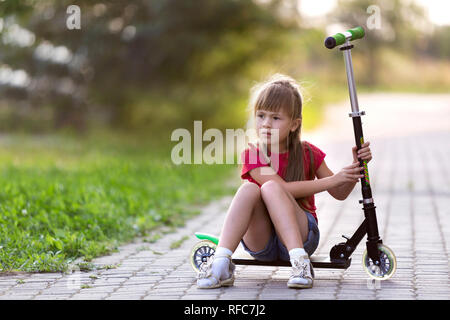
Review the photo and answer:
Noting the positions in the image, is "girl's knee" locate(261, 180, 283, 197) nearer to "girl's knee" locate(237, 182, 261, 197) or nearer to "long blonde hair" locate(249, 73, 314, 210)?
"girl's knee" locate(237, 182, 261, 197)

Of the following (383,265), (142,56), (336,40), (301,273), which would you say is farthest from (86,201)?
(142,56)

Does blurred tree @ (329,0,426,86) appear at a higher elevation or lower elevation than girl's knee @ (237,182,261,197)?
higher

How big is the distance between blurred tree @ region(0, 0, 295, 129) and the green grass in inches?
135

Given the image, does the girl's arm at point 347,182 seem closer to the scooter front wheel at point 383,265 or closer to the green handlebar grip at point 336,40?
the scooter front wheel at point 383,265

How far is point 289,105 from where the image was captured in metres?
4.17

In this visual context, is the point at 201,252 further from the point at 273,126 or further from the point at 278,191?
the point at 273,126

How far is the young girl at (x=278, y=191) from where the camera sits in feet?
13.0

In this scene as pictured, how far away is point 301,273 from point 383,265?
1.66ft

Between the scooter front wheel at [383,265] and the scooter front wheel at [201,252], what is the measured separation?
0.87 meters

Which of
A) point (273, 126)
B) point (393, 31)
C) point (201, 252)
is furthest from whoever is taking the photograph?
point (393, 31)

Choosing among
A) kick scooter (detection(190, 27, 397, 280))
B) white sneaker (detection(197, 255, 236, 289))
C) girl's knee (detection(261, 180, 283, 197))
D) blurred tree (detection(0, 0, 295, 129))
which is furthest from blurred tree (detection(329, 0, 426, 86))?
white sneaker (detection(197, 255, 236, 289))

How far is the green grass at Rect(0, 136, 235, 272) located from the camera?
201 inches

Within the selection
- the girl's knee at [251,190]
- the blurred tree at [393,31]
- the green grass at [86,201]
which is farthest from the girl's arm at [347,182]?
the blurred tree at [393,31]
